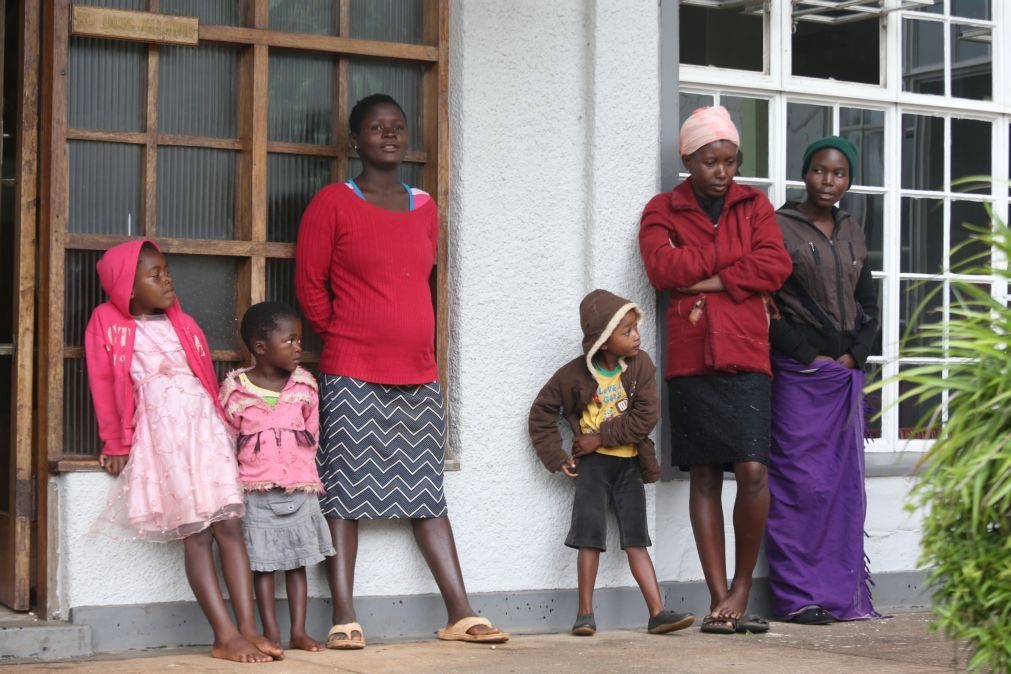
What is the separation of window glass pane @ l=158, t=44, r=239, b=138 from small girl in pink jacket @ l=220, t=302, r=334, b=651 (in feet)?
2.58

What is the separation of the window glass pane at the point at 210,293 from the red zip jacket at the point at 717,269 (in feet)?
5.74

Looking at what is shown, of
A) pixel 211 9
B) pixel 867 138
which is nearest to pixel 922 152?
pixel 867 138

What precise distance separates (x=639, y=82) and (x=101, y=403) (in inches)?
107

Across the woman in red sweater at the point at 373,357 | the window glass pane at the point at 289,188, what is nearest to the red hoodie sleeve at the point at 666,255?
the woman in red sweater at the point at 373,357

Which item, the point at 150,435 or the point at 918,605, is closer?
the point at 150,435

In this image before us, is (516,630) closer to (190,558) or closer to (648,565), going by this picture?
(648,565)

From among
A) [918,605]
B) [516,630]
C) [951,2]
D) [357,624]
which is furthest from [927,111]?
[357,624]

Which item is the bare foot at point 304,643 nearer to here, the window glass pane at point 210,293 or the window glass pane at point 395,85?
the window glass pane at point 210,293

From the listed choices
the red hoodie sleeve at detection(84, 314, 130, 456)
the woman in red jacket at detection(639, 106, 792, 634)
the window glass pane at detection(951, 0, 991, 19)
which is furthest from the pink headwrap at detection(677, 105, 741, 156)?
the red hoodie sleeve at detection(84, 314, 130, 456)

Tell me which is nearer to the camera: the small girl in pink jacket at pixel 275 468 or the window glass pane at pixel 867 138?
the small girl in pink jacket at pixel 275 468

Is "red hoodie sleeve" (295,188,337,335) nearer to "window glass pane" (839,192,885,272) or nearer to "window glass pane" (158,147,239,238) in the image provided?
"window glass pane" (158,147,239,238)

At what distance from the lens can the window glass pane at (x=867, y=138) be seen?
7.85 m

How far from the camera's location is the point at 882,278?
7.83 metres

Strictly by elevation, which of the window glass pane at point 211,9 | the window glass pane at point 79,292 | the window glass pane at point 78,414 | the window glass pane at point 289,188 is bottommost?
the window glass pane at point 78,414
